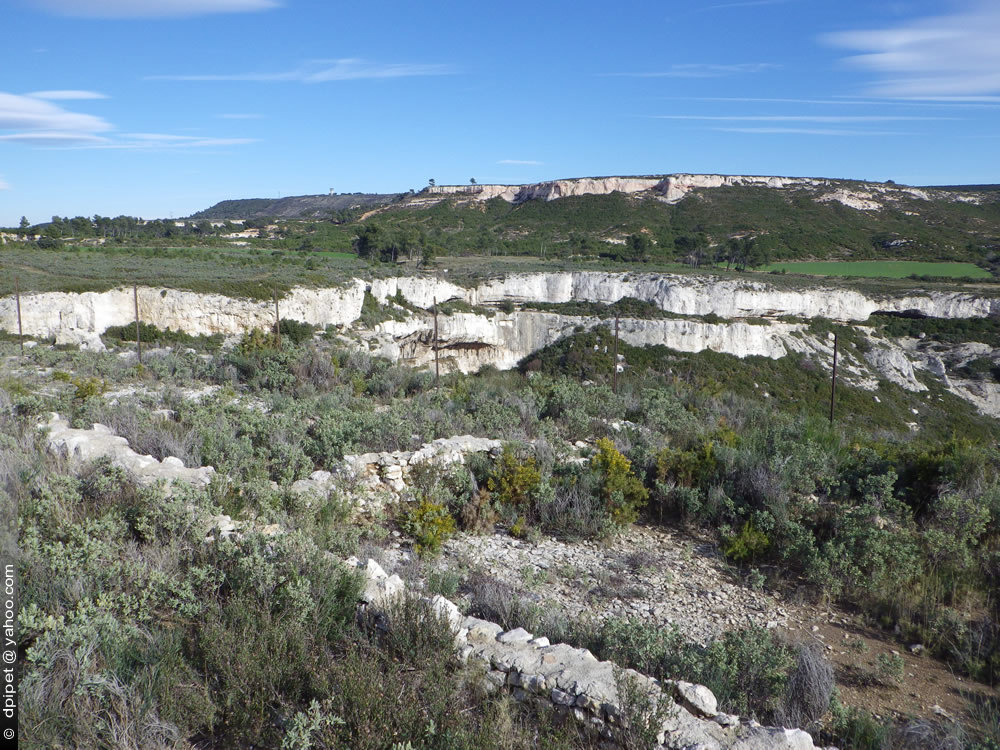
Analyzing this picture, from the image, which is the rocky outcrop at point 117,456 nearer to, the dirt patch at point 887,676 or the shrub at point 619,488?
the shrub at point 619,488

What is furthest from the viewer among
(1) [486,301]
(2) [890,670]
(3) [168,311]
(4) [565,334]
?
(1) [486,301]

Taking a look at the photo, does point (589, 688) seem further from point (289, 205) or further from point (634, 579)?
point (289, 205)

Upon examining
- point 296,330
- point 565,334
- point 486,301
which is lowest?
point 565,334

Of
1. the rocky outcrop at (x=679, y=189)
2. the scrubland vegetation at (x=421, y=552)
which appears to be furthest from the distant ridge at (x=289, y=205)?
the scrubland vegetation at (x=421, y=552)

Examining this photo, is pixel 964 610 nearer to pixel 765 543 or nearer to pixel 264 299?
pixel 765 543

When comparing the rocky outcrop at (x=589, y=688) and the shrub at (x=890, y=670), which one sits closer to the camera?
the rocky outcrop at (x=589, y=688)

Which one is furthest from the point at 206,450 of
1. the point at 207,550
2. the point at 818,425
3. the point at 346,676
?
the point at 818,425

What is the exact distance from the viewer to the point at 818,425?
903 cm

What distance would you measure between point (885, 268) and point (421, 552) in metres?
64.8

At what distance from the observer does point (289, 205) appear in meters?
133

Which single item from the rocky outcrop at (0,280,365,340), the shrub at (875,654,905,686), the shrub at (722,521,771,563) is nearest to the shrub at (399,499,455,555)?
the shrub at (722,521,771,563)

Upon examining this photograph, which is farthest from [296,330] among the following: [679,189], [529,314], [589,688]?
[679,189]

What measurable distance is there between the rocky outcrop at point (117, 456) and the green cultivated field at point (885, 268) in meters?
57.7

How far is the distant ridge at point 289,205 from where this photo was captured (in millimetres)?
121750
